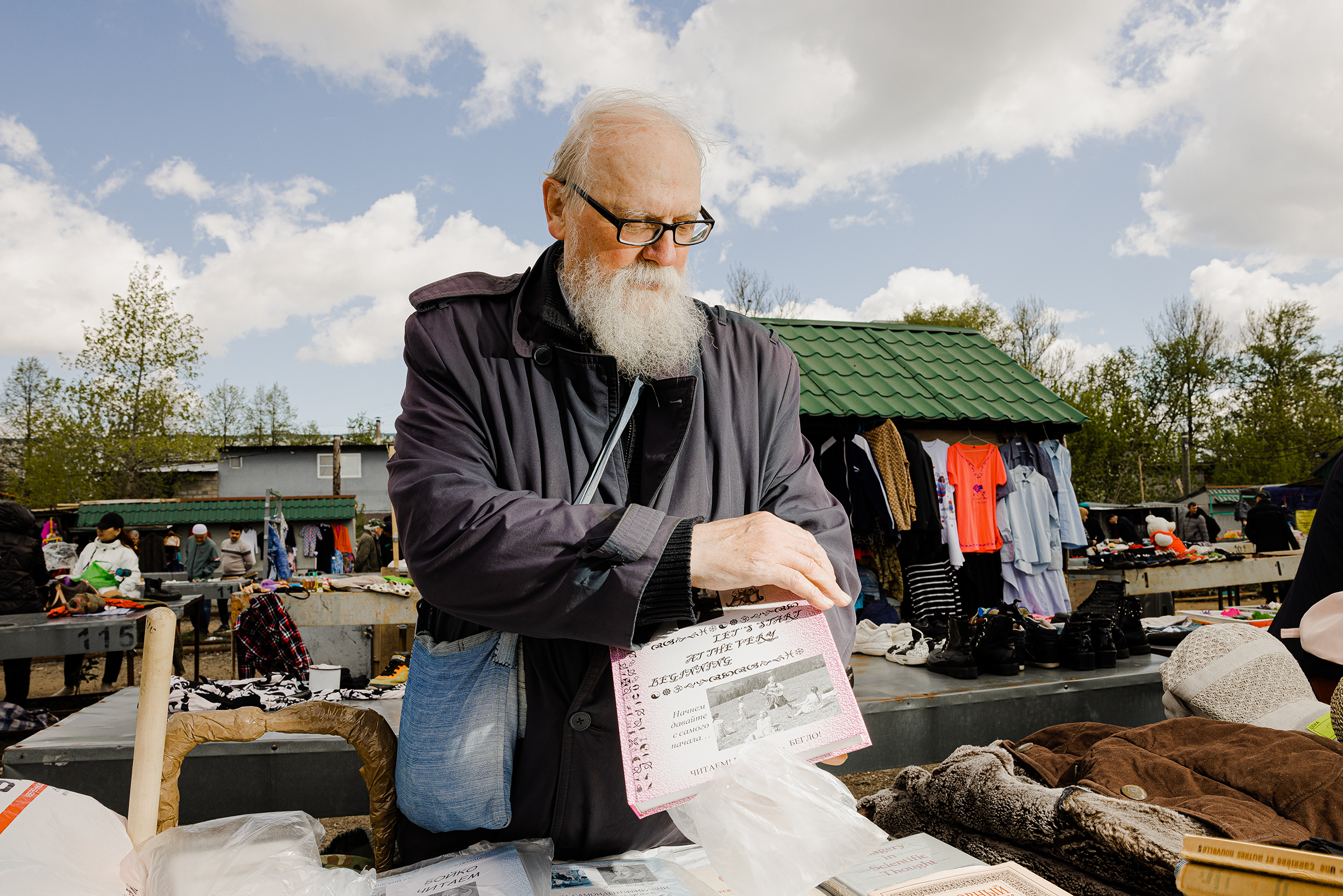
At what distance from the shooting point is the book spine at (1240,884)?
707mm

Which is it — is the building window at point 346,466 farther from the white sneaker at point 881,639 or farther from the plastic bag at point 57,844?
the plastic bag at point 57,844

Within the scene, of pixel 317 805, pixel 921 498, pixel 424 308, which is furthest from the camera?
pixel 921 498

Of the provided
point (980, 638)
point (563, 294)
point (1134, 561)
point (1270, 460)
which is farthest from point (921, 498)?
point (1270, 460)

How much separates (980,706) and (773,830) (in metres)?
2.47

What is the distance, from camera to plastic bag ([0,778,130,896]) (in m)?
0.83

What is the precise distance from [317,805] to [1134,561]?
6779 mm

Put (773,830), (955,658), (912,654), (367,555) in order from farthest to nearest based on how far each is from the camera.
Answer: (367,555)
(912,654)
(955,658)
(773,830)

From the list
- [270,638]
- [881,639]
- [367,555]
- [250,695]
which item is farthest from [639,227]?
[367,555]

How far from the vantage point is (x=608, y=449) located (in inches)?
44.7

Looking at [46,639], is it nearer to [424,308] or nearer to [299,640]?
[299,640]

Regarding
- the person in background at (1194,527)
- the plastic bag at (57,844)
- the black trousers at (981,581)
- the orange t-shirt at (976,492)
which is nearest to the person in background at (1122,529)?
the person in background at (1194,527)

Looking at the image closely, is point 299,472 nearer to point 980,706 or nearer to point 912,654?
point 912,654

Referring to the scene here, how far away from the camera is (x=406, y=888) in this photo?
1055 millimetres

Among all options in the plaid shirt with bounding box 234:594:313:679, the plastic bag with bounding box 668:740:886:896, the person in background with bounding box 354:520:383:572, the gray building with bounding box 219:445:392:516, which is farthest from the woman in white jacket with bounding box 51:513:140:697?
the gray building with bounding box 219:445:392:516
